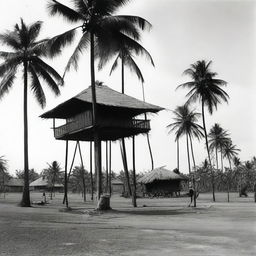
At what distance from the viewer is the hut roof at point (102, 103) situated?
24438 millimetres

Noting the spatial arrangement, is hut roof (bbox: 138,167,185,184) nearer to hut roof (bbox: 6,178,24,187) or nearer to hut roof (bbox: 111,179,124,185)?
hut roof (bbox: 111,179,124,185)

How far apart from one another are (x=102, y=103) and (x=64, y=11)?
5577 mm

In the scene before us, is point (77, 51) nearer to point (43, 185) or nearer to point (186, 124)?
point (186, 124)

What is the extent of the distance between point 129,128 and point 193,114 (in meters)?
27.7

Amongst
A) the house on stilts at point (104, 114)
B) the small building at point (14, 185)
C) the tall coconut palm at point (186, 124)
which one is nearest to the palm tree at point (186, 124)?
the tall coconut palm at point (186, 124)

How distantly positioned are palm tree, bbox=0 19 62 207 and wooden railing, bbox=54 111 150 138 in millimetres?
3163

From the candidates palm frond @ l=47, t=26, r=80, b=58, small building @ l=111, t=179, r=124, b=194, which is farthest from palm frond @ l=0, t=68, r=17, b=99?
small building @ l=111, t=179, r=124, b=194

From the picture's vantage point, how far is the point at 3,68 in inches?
1118

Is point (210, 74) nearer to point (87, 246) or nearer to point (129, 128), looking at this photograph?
point (129, 128)

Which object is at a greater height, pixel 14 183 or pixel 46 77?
pixel 46 77

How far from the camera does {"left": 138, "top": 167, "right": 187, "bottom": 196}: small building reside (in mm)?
46781

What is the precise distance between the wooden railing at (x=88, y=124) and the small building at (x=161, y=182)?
2092 cm

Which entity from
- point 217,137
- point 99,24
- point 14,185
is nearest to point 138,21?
point 99,24

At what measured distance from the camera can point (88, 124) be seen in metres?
24.5
